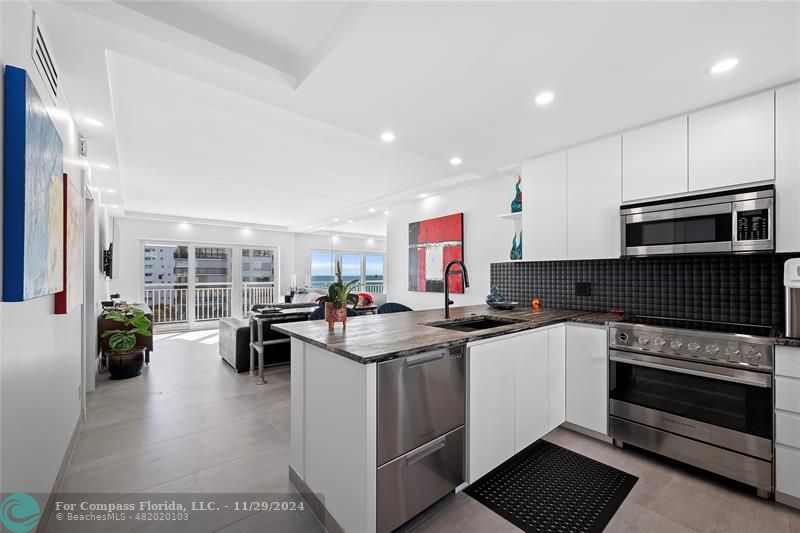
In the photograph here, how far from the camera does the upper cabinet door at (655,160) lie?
2.27 meters

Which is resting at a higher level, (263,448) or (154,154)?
(154,154)

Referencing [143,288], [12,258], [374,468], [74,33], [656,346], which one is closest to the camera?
[12,258]

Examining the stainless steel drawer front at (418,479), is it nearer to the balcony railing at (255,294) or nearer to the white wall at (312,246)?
the balcony railing at (255,294)

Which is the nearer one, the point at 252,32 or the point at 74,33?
the point at 74,33

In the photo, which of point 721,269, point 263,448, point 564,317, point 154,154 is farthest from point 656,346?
point 154,154

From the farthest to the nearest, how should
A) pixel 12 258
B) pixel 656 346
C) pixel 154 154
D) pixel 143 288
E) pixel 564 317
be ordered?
1. pixel 143 288
2. pixel 154 154
3. pixel 564 317
4. pixel 656 346
5. pixel 12 258

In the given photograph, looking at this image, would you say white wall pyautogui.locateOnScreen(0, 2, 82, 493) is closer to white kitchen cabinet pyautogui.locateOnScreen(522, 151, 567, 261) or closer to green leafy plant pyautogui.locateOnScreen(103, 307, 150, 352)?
green leafy plant pyautogui.locateOnScreen(103, 307, 150, 352)

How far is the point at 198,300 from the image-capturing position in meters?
7.75

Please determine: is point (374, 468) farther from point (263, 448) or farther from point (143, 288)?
point (143, 288)

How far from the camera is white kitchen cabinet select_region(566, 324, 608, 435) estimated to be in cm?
237

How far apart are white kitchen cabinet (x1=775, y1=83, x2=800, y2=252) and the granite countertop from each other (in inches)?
39.6

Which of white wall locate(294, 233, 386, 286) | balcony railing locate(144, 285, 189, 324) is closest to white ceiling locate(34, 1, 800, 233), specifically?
balcony railing locate(144, 285, 189, 324)

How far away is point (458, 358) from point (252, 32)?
200 centimetres

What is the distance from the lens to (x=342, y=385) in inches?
60.0
